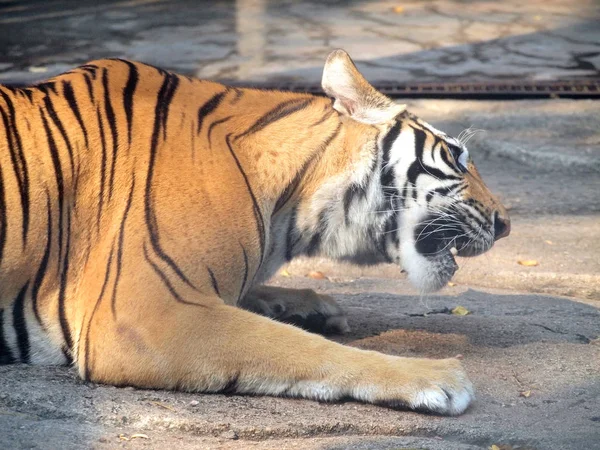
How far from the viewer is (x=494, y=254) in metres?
4.84

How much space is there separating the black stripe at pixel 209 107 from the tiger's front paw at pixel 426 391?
1092 millimetres

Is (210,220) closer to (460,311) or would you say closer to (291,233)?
(291,233)

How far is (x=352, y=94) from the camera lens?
11.4 ft

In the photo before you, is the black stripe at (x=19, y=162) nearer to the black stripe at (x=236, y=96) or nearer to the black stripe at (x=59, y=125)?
the black stripe at (x=59, y=125)

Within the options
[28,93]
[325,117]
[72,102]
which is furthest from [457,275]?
[28,93]

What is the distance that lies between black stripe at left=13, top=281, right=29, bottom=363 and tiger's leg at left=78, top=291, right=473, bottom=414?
0.84 ft

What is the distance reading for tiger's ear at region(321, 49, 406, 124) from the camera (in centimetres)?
344

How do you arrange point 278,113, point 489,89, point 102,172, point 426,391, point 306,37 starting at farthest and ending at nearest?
1. point 306,37
2. point 489,89
3. point 278,113
4. point 102,172
5. point 426,391

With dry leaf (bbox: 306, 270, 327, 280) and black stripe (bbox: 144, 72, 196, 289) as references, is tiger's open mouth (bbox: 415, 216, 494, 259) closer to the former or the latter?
black stripe (bbox: 144, 72, 196, 289)

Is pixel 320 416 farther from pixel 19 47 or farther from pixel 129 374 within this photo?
pixel 19 47

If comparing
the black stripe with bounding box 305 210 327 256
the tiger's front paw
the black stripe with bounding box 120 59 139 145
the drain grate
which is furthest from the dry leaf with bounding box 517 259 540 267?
the drain grate

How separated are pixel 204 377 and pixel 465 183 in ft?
4.16

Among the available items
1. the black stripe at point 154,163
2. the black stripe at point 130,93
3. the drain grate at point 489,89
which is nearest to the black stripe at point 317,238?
the black stripe at point 154,163

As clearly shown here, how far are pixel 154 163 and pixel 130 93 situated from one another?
0.35m
